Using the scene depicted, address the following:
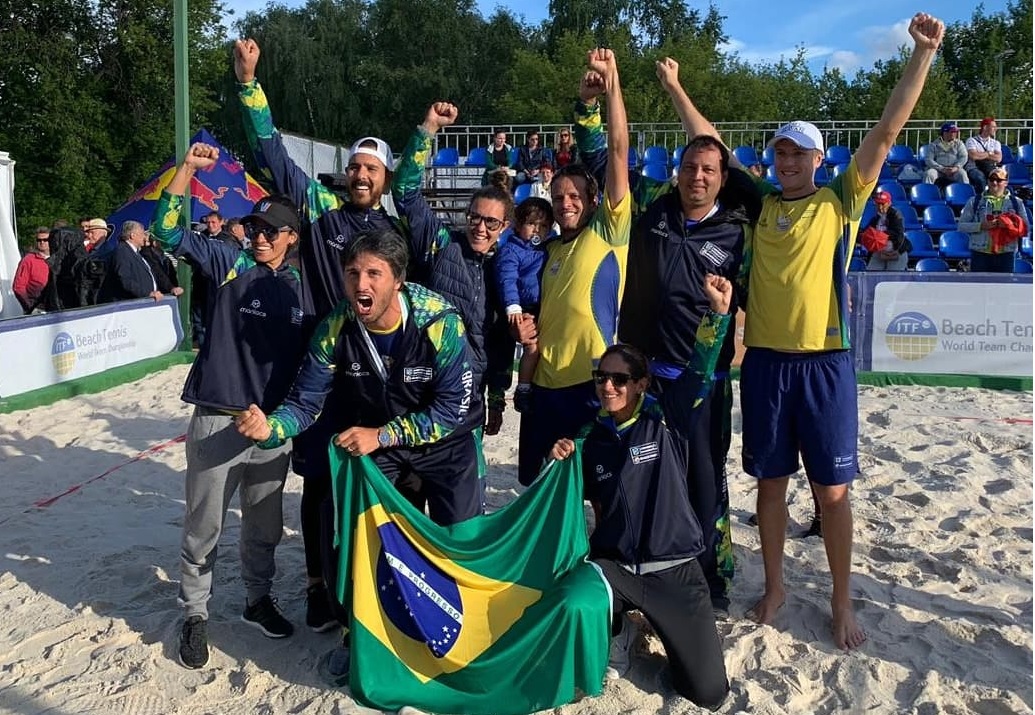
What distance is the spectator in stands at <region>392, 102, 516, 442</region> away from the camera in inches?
145

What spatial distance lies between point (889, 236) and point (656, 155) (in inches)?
291

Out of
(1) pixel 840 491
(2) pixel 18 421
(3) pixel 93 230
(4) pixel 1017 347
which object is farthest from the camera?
(3) pixel 93 230

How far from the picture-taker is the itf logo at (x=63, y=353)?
26.9 feet

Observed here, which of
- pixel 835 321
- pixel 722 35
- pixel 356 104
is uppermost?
pixel 722 35

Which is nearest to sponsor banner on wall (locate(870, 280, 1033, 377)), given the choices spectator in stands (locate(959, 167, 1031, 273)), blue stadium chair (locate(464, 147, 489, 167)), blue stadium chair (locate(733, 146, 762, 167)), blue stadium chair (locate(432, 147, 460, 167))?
spectator in stands (locate(959, 167, 1031, 273))

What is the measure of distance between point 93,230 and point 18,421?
4533 millimetres

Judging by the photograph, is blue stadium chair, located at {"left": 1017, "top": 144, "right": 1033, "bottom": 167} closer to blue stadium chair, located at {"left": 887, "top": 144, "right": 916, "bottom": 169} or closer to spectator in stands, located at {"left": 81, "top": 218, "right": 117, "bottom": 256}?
blue stadium chair, located at {"left": 887, "top": 144, "right": 916, "bottom": 169}

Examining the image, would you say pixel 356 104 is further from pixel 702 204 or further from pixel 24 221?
pixel 702 204

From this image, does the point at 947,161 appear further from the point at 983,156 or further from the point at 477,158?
the point at 477,158

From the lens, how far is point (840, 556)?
142 inches

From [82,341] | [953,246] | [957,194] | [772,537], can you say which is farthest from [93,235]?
[957,194]

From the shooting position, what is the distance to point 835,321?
341cm

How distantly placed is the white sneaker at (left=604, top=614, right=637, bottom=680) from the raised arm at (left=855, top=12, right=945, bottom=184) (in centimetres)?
200

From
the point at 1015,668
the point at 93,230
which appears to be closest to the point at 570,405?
the point at 1015,668
